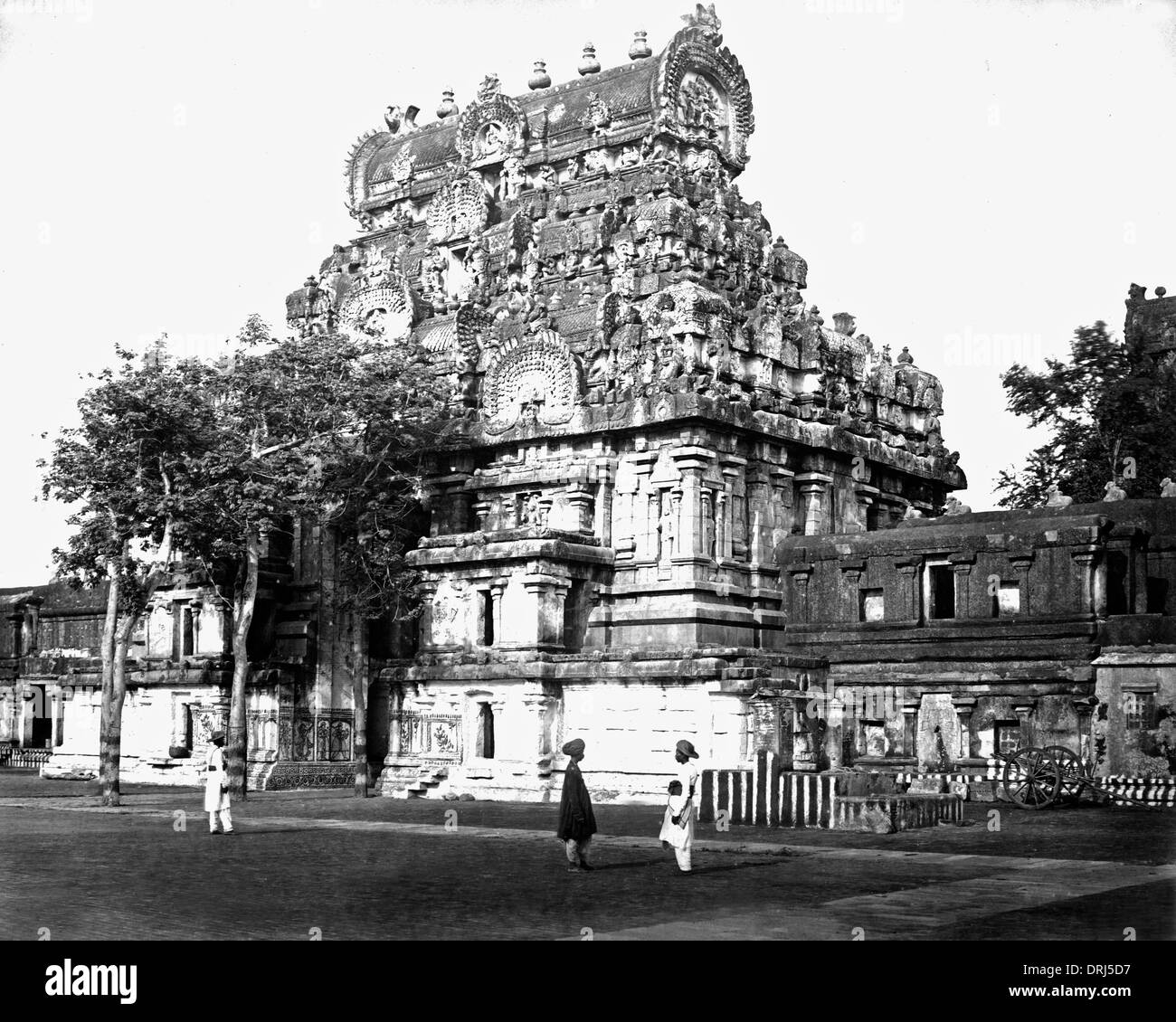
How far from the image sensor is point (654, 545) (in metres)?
42.7

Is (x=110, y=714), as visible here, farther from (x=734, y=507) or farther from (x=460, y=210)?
(x=460, y=210)

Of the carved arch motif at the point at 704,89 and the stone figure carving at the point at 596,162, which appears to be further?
the stone figure carving at the point at 596,162

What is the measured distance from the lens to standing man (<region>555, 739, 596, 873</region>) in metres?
21.8

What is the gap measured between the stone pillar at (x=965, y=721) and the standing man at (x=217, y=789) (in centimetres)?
1808

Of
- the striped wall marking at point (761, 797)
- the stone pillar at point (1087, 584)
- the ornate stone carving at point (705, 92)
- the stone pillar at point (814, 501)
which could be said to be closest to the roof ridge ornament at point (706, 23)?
the ornate stone carving at point (705, 92)

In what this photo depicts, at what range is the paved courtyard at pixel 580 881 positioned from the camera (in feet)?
53.2

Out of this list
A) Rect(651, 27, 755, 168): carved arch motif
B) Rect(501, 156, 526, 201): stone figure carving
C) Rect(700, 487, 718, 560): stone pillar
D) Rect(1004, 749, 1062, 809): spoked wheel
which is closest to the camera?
Rect(1004, 749, 1062, 809): spoked wheel

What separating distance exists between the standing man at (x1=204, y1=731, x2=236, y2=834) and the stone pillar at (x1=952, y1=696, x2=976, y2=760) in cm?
1808

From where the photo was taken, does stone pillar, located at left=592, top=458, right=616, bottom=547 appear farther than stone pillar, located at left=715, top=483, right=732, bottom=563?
Yes

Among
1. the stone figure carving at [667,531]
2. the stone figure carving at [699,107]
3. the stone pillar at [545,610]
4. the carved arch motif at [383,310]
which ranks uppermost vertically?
the stone figure carving at [699,107]

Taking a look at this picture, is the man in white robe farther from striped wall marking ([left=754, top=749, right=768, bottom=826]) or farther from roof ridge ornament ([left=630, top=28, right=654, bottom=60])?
roof ridge ornament ([left=630, top=28, right=654, bottom=60])

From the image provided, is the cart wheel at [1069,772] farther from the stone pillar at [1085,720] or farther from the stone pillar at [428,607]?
the stone pillar at [428,607]

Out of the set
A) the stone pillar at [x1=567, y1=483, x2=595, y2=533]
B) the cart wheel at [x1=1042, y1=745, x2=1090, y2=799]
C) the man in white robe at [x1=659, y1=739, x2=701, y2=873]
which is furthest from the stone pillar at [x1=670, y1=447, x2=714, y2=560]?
the man in white robe at [x1=659, y1=739, x2=701, y2=873]
